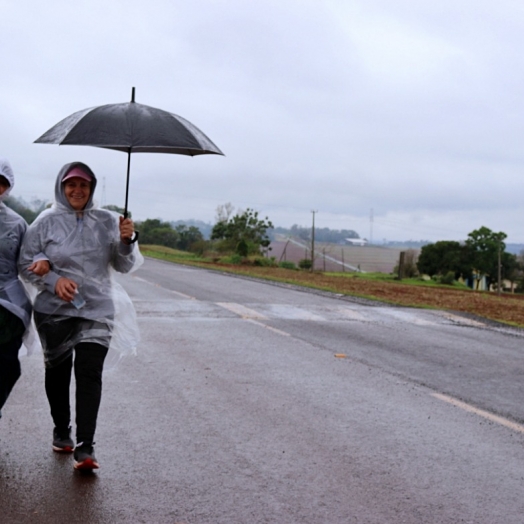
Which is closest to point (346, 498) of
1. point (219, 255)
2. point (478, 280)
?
point (219, 255)

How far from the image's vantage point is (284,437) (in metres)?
6.10

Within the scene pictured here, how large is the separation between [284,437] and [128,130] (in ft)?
8.03

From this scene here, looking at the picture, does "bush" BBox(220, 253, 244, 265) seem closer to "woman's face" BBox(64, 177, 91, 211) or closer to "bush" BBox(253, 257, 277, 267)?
"bush" BBox(253, 257, 277, 267)

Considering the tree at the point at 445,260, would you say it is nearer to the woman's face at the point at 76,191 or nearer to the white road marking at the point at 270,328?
the white road marking at the point at 270,328

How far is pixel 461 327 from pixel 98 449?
9852mm

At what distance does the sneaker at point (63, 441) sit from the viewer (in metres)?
5.51

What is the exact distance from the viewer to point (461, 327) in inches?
567

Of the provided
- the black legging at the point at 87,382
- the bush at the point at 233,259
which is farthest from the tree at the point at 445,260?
the black legging at the point at 87,382

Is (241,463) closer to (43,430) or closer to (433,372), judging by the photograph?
(43,430)

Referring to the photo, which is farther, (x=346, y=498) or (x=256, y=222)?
(x=256, y=222)

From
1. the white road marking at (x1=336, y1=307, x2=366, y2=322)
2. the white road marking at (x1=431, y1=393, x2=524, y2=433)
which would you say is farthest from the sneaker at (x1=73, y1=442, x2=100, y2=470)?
the white road marking at (x1=336, y1=307, x2=366, y2=322)

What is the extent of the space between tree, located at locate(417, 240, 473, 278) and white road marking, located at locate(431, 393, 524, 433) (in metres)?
43.7

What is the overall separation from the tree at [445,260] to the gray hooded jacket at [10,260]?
46896mm

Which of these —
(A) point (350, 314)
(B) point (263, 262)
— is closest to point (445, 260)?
(B) point (263, 262)
